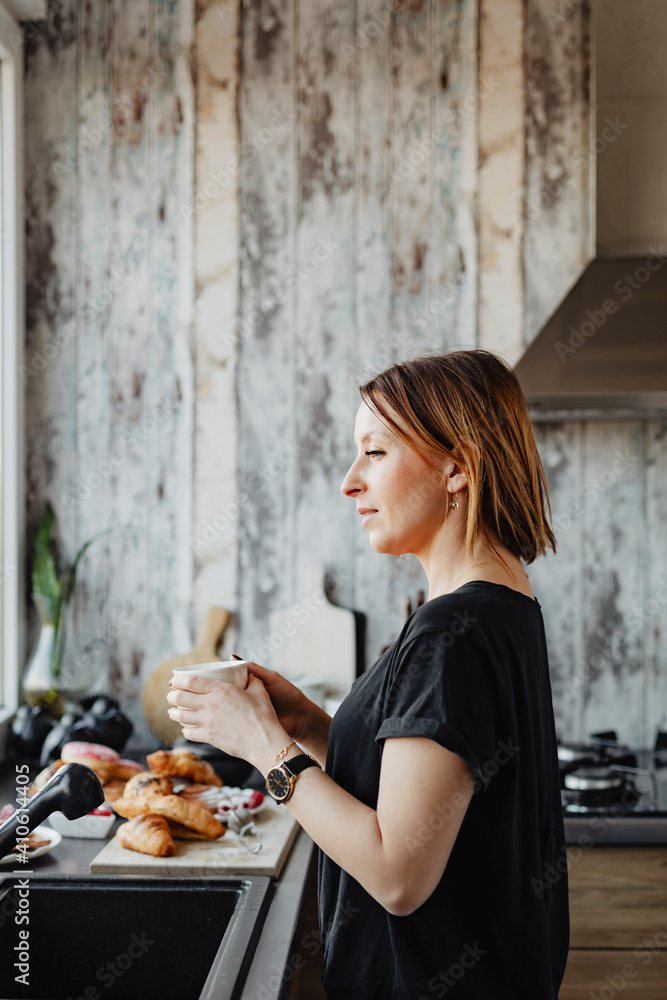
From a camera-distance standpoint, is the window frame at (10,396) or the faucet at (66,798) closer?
the faucet at (66,798)

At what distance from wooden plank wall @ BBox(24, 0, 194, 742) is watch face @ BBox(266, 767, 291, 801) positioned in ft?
4.74

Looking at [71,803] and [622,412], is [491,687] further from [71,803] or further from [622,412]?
[622,412]

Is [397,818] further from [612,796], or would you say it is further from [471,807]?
[612,796]

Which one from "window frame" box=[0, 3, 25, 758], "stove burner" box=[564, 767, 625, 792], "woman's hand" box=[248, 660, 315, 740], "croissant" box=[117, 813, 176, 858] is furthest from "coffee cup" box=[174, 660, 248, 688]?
"window frame" box=[0, 3, 25, 758]

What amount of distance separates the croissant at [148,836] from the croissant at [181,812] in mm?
19

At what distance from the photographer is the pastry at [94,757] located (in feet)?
5.36

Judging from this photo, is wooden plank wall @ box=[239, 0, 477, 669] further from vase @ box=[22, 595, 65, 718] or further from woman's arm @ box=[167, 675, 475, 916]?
woman's arm @ box=[167, 675, 475, 916]

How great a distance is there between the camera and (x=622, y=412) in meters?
2.12

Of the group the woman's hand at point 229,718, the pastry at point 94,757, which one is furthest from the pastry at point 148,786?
the woman's hand at point 229,718

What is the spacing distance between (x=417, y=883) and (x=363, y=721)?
0.60ft

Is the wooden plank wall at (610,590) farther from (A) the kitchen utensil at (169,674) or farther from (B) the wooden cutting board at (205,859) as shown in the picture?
(B) the wooden cutting board at (205,859)

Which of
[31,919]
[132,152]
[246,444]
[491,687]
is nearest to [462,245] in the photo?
[246,444]

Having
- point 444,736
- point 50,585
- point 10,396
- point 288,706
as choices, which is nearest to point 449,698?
point 444,736

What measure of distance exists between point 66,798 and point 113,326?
166 cm
